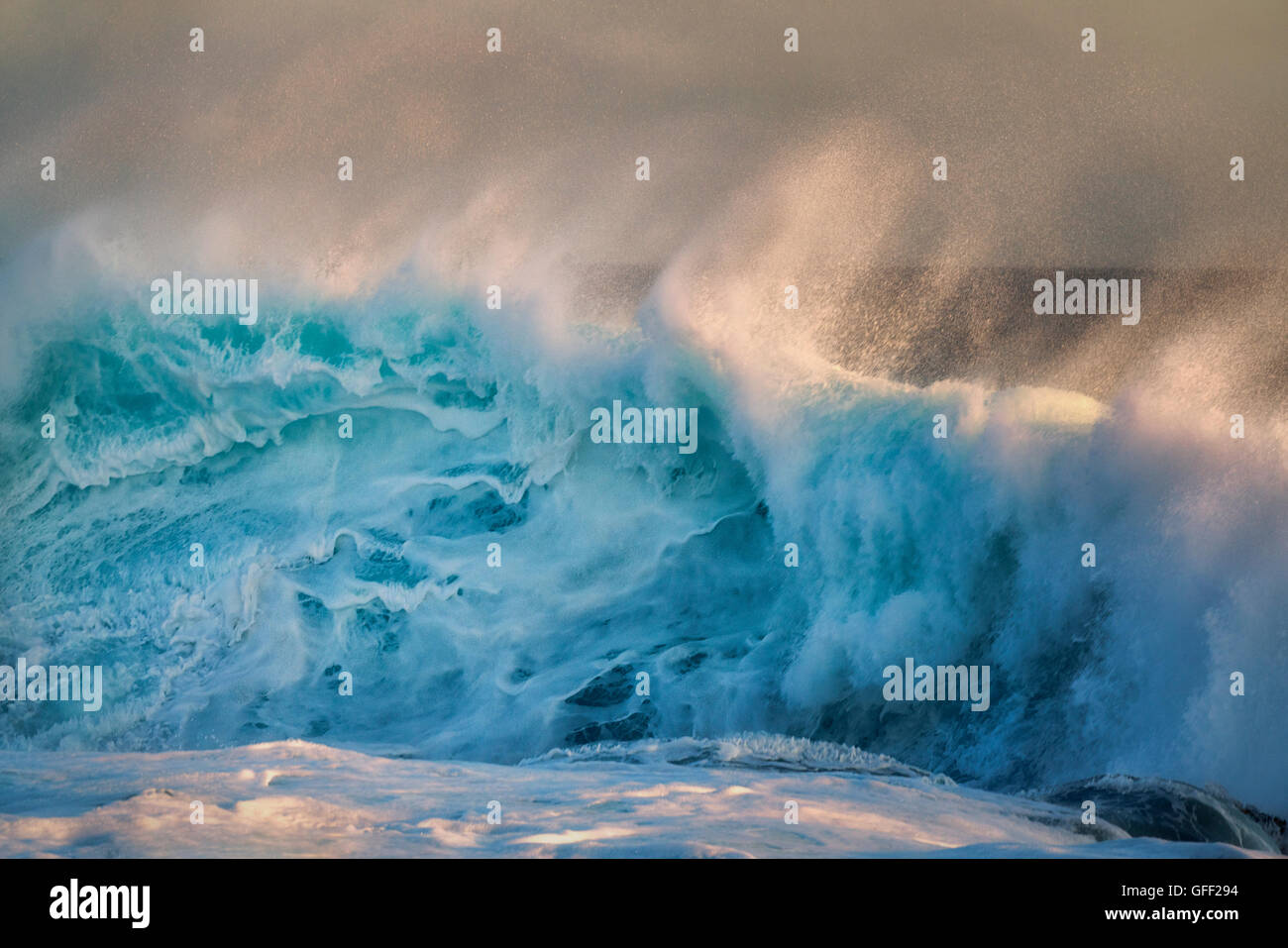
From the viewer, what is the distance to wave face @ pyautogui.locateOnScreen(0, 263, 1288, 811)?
19.4ft

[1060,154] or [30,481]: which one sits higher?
[1060,154]

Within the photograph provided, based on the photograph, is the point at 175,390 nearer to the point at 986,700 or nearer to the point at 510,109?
the point at 510,109

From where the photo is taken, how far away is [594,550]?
6965mm

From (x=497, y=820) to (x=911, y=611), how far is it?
8.57 feet

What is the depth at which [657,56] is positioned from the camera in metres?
7.14

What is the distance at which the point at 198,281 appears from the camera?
7.14 m

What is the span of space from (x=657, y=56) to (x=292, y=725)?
14.7 ft

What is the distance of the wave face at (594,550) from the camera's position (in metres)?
5.90

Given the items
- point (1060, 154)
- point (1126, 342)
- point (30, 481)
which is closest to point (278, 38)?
point (30, 481)
